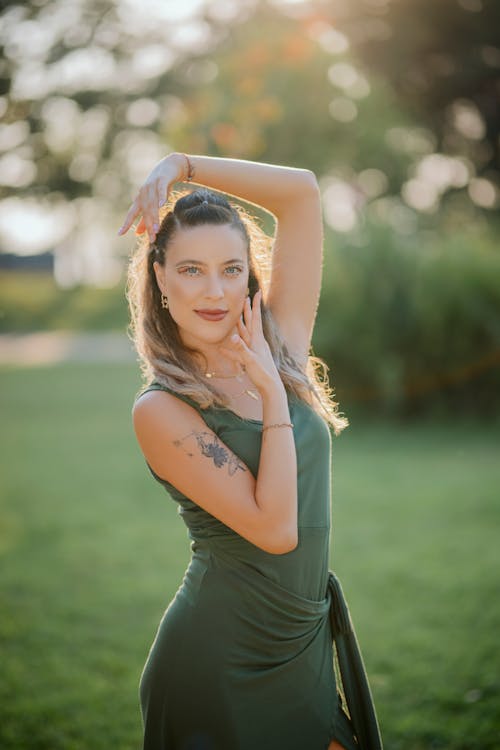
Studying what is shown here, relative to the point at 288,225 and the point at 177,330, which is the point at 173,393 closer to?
the point at 177,330

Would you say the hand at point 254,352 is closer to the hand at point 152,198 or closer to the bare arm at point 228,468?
the bare arm at point 228,468

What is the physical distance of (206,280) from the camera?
85.1 inches

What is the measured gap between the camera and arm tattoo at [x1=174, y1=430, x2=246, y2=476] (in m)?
1.96

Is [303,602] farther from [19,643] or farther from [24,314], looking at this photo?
[24,314]

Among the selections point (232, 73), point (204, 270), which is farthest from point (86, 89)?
point (204, 270)

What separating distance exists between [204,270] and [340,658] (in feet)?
3.98

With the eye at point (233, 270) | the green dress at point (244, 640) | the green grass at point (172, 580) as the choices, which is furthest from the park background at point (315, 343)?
the eye at point (233, 270)

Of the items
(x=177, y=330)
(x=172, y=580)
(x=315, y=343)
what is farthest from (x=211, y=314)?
(x=315, y=343)

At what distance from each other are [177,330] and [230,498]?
63 centimetres

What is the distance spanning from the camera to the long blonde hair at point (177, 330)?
7.07 feet

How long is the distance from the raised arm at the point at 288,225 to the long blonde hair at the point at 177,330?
0.22 ft

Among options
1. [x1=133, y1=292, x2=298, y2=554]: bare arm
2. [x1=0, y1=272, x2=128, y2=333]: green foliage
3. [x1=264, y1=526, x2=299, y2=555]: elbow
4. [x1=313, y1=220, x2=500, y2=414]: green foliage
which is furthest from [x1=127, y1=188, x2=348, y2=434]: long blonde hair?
[x1=0, y1=272, x2=128, y2=333]: green foliage

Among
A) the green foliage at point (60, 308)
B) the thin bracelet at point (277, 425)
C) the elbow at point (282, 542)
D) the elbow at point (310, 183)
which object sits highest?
the green foliage at point (60, 308)

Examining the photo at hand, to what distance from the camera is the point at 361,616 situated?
16.2 feet
